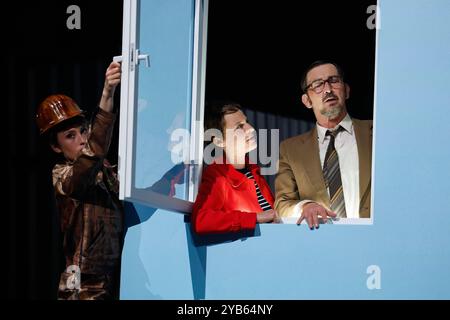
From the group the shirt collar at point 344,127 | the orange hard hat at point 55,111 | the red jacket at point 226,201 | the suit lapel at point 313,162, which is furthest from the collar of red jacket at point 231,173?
the orange hard hat at point 55,111

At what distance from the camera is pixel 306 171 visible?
4.34m

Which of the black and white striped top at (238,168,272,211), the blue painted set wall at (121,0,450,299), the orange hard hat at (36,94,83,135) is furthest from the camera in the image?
the orange hard hat at (36,94,83,135)

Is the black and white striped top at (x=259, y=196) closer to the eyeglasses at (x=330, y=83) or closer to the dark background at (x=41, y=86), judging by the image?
the eyeglasses at (x=330, y=83)

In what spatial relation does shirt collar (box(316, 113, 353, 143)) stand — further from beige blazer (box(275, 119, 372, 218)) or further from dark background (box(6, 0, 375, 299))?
dark background (box(6, 0, 375, 299))

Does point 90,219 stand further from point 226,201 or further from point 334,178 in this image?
point 334,178

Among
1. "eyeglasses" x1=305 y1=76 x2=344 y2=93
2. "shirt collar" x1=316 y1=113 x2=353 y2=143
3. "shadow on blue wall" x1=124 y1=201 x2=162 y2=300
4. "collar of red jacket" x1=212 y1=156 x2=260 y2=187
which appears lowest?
"shadow on blue wall" x1=124 y1=201 x2=162 y2=300

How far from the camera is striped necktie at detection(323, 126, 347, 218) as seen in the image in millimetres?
4219

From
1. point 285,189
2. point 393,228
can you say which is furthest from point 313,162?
point 393,228

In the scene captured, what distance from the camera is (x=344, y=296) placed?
3822mm

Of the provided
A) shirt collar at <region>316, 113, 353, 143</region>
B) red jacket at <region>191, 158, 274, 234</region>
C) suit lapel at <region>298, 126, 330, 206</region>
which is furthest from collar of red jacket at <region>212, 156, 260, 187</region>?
shirt collar at <region>316, 113, 353, 143</region>

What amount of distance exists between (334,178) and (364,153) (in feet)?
0.62

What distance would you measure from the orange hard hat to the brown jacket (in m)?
0.29

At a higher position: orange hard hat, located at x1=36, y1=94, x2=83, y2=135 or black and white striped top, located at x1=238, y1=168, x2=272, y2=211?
orange hard hat, located at x1=36, y1=94, x2=83, y2=135

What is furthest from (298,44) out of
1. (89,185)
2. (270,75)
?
(89,185)
